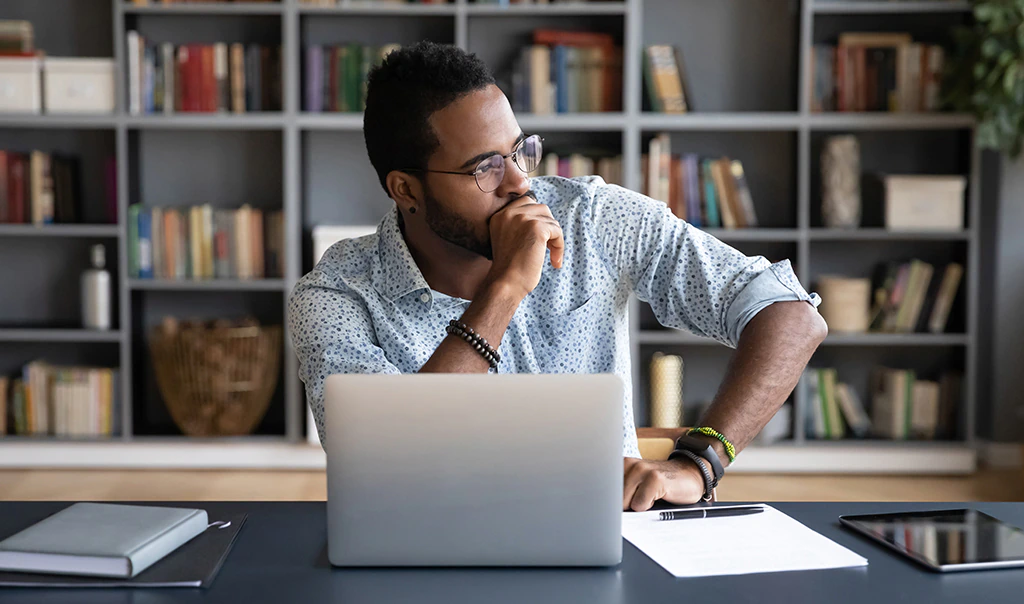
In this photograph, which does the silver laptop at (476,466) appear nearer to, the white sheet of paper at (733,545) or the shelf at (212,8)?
the white sheet of paper at (733,545)

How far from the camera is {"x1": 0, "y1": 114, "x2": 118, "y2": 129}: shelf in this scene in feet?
11.7

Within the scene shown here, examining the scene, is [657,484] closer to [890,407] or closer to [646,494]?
[646,494]

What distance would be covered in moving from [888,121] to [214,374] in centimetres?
257

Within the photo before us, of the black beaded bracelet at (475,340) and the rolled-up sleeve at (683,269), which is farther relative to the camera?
the rolled-up sleeve at (683,269)

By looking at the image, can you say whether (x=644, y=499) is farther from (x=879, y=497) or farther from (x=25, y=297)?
(x=25, y=297)

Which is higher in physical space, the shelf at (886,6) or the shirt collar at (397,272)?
the shelf at (886,6)

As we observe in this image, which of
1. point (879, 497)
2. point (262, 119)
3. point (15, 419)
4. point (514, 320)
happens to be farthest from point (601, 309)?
point (15, 419)

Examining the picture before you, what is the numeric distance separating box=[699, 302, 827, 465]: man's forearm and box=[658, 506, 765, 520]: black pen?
0.87 ft

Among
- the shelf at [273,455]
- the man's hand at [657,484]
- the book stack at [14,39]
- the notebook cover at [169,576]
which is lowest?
the shelf at [273,455]

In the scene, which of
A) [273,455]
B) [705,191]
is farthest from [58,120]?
[705,191]

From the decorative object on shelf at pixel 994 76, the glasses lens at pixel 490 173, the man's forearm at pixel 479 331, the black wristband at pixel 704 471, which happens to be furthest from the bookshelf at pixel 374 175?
the black wristband at pixel 704 471

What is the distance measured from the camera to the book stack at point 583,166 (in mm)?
3641

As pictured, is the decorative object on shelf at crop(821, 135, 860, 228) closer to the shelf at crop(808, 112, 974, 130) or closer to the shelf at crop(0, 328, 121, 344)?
the shelf at crop(808, 112, 974, 130)

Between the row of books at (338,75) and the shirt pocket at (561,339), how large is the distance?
2219 mm
